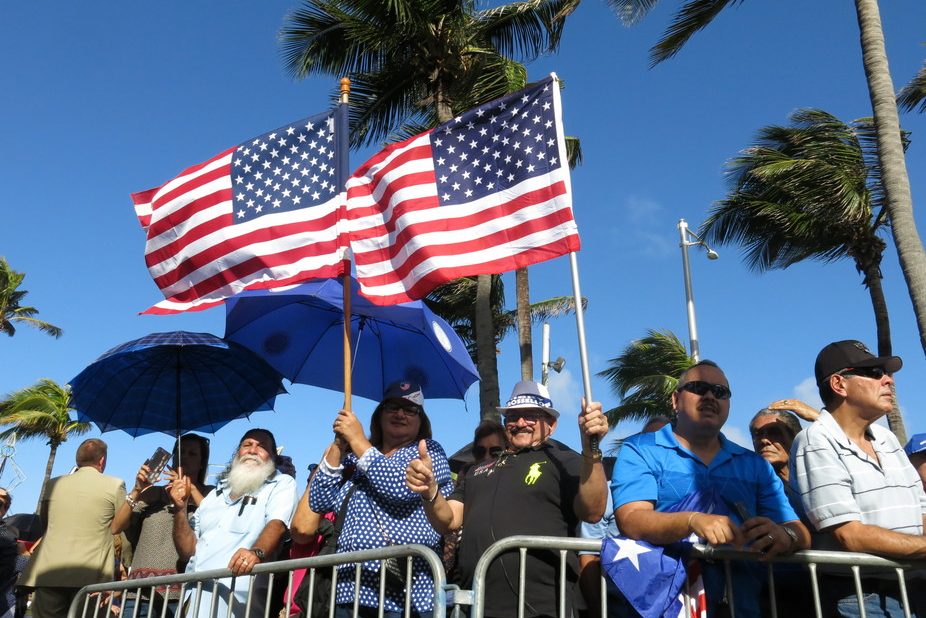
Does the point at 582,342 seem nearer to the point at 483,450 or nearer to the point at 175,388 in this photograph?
the point at 483,450

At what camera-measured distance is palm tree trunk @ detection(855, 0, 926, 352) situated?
29.7 feet

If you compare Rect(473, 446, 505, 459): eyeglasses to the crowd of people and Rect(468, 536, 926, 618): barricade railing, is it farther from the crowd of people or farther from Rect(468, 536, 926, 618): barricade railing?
Rect(468, 536, 926, 618): barricade railing

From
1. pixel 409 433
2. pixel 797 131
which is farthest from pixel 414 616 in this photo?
pixel 797 131

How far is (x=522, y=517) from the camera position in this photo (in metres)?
3.92

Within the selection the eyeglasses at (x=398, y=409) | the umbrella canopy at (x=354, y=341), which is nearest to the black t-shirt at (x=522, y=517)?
the eyeglasses at (x=398, y=409)

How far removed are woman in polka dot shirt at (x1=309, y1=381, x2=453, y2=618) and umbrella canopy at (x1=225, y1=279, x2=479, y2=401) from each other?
175 centimetres

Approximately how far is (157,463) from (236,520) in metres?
1.04

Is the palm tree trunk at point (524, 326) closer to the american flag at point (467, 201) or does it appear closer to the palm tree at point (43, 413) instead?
the american flag at point (467, 201)

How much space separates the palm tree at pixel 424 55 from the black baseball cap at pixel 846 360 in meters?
9.07

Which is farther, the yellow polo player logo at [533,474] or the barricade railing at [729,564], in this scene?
the yellow polo player logo at [533,474]

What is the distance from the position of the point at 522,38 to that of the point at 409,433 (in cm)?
1178

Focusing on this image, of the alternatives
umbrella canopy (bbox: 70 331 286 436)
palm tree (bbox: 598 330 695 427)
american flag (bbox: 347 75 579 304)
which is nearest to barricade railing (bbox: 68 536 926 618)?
american flag (bbox: 347 75 579 304)

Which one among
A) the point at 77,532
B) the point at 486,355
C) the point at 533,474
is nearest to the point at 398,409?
the point at 533,474

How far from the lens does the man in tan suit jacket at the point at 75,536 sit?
6152 millimetres
